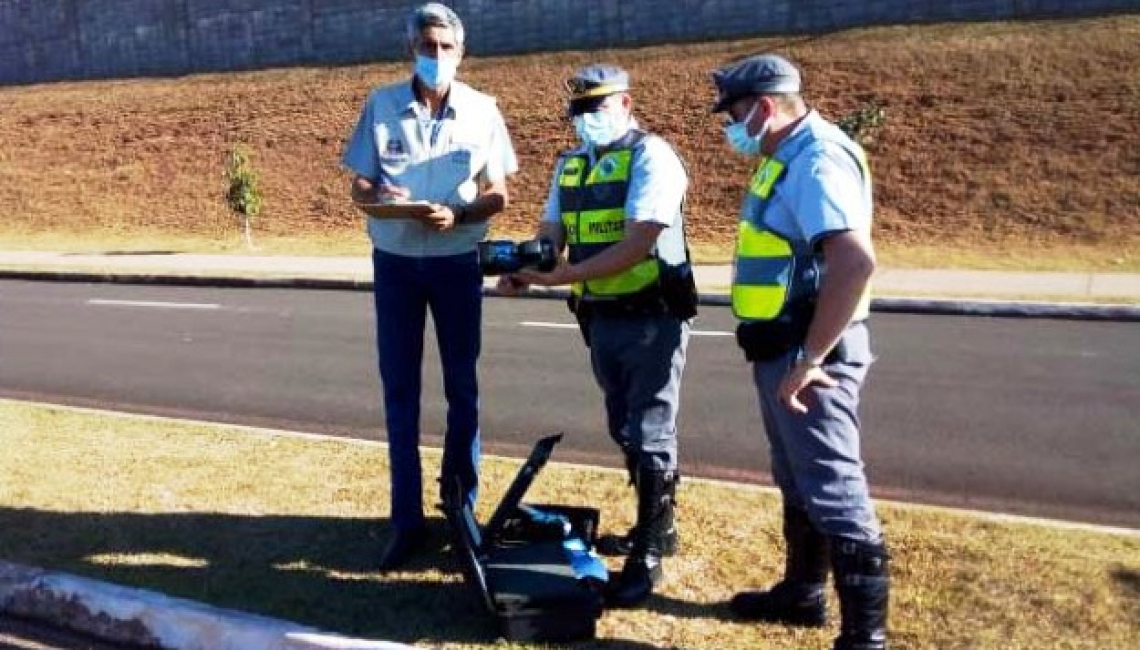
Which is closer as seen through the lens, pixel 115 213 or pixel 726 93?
pixel 726 93

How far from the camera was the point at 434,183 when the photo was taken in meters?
4.05

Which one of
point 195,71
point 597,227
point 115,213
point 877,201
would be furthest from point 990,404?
point 195,71

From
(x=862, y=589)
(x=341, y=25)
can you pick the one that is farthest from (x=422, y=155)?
(x=341, y=25)

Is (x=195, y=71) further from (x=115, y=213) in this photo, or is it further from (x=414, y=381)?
(x=414, y=381)

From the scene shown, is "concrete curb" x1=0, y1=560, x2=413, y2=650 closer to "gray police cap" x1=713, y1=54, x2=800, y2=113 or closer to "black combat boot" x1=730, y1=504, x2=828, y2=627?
"black combat boot" x1=730, y1=504, x2=828, y2=627

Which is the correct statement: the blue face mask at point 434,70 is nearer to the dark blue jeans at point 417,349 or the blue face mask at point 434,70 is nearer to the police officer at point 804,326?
the dark blue jeans at point 417,349

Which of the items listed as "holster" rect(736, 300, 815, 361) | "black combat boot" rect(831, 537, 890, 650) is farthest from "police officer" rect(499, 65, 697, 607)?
"black combat boot" rect(831, 537, 890, 650)

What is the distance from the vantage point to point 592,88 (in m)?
3.72

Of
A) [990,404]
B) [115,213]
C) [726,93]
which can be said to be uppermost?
[726,93]

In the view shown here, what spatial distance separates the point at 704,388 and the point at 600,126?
431cm

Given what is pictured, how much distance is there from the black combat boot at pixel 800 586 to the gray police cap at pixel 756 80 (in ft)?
4.30

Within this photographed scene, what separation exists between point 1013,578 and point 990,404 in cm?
358

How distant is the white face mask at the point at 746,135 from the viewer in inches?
126

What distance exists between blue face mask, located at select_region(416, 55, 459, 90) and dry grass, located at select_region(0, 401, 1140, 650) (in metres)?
1.75
